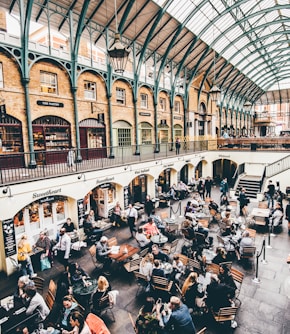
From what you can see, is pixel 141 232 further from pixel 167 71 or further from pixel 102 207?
pixel 167 71

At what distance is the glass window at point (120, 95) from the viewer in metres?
17.4

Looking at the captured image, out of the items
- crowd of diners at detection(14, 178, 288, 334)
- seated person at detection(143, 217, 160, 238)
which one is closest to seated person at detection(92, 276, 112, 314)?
crowd of diners at detection(14, 178, 288, 334)

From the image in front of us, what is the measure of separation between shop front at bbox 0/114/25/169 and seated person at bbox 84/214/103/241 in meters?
4.65

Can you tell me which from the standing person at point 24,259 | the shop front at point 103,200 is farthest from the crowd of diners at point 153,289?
the shop front at point 103,200

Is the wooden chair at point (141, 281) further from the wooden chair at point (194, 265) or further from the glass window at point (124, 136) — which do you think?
the glass window at point (124, 136)

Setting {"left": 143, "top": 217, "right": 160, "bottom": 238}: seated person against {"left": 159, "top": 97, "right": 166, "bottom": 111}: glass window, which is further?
{"left": 159, "top": 97, "right": 166, "bottom": 111}: glass window

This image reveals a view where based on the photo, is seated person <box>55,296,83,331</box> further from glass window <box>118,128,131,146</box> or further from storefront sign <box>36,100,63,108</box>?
glass window <box>118,128,131,146</box>

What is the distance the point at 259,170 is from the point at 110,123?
1473cm

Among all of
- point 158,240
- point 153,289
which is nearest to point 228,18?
point 158,240

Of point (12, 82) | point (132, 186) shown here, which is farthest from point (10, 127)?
point (132, 186)

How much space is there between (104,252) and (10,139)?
26.3 ft

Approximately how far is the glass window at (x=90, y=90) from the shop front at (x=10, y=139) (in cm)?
488

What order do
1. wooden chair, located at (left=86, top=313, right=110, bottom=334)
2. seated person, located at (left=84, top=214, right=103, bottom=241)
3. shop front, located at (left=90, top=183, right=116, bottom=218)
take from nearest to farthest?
wooden chair, located at (left=86, top=313, right=110, bottom=334) < seated person, located at (left=84, top=214, right=103, bottom=241) < shop front, located at (left=90, top=183, right=116, bottom=218)

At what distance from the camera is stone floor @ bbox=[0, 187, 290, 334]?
567 cm
